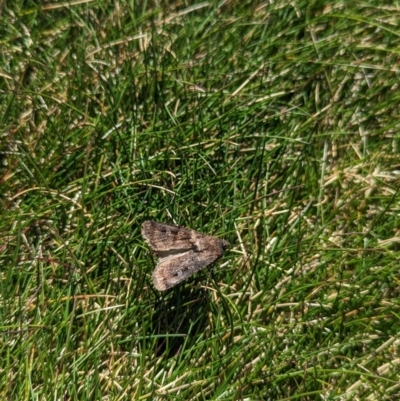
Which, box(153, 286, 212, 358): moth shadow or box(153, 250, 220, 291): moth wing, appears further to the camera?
box(153, 286, 212, 358): moth shadow

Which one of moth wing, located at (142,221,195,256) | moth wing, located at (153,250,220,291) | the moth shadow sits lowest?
the moth shadow

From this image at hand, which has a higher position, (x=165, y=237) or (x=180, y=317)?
(x=165, y=237)

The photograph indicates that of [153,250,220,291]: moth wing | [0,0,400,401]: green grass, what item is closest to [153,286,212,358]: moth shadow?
[0,0,400,401]: green grass

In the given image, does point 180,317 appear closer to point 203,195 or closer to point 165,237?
point 165,237

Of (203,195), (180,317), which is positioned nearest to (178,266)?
(180,317)

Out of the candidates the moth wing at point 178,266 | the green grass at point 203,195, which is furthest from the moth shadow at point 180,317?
the moth wing at point 178,266

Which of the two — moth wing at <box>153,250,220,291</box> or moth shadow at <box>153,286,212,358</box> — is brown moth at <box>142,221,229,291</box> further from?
moth shadow at <box>153,286,212,358</box>
